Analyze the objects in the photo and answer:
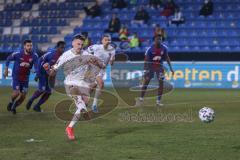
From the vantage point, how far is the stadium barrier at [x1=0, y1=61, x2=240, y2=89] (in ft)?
84.5

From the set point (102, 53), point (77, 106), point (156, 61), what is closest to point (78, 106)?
point (77, 106)

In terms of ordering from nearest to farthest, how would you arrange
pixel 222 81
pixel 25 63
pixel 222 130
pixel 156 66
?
pixel 222 130 < pixel 25 63 < pixel 156 66 < pixel 222 81

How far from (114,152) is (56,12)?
27193 millimetres

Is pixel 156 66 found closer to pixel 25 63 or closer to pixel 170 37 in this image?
pixel 25 63

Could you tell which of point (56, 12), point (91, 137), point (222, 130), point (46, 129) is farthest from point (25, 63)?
point (56, 12)

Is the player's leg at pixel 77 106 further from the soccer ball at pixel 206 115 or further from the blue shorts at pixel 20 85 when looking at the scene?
the blue shorts at pixel 20 85

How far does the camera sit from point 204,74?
2625 centimetres

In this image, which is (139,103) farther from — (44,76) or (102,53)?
(44,76)

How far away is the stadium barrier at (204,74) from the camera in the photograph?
25766 mm

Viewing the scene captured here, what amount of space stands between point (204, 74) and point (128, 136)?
635 inches

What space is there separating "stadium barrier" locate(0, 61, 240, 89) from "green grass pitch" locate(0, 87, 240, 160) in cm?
956

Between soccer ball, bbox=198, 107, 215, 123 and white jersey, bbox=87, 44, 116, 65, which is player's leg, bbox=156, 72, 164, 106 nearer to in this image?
white jersey, bbox=87, 44, 116, 65

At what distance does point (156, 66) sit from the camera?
1775 centimetres

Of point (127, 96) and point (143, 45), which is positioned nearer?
point (127, 96)
